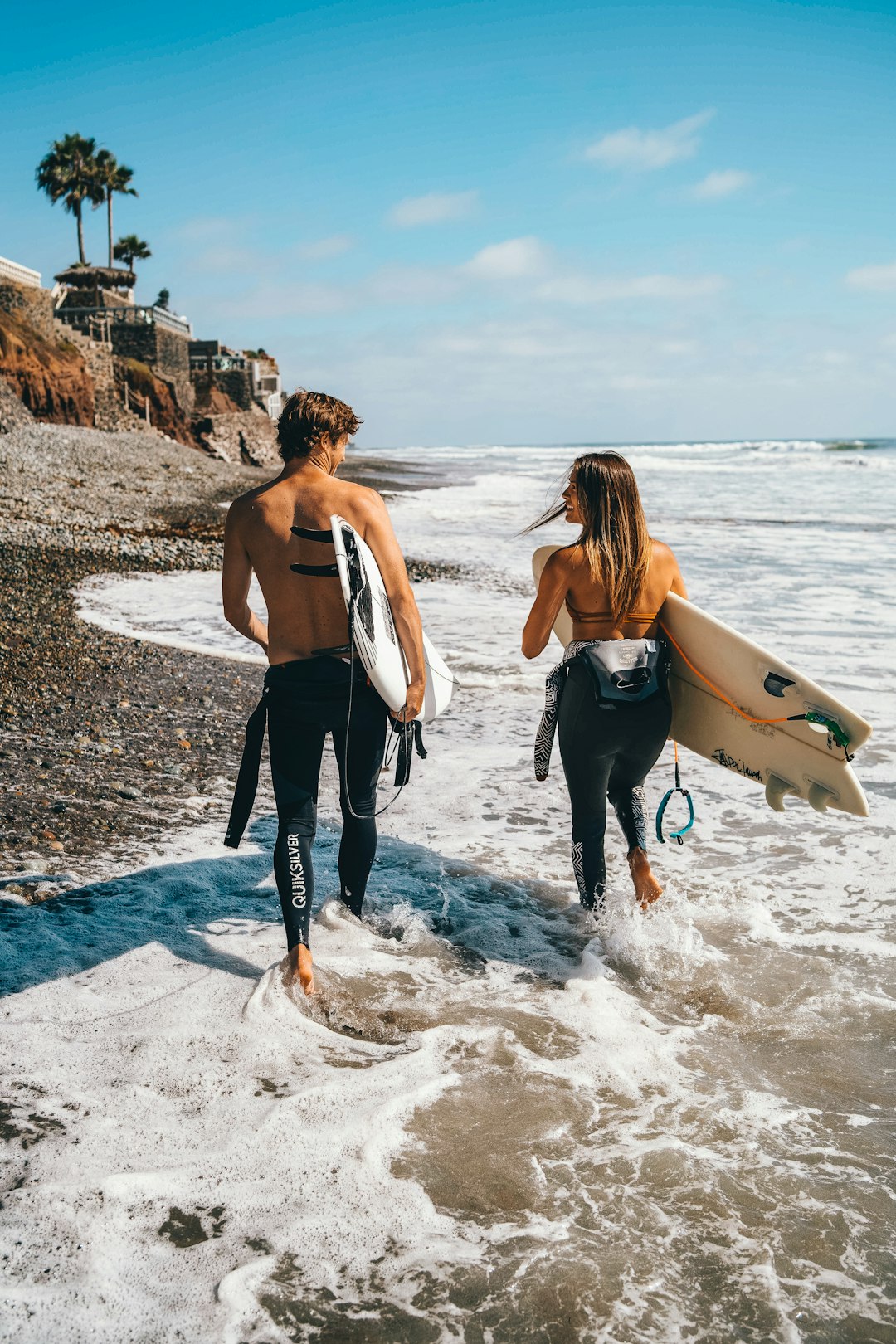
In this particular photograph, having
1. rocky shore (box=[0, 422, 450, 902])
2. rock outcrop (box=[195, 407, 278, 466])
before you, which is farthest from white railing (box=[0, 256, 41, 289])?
rocky shore (box=[0, 422, 450, 902])

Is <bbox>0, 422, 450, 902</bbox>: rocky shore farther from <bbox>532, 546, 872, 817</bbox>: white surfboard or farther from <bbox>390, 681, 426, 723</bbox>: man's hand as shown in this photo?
<bbox>532, 546, 872, 817</bbox>: white surfboard

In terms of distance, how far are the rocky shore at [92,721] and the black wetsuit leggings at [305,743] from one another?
4.20 feet

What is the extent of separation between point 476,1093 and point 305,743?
3.84ft

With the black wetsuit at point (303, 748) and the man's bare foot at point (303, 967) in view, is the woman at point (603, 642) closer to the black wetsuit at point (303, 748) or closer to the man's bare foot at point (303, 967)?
the black wetsuit at point (303, 748)

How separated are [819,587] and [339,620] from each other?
10.5m

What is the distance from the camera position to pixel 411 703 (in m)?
3.16

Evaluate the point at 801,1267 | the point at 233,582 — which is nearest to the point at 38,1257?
the point at 801,1267

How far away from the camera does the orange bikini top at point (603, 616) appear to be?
3.28m

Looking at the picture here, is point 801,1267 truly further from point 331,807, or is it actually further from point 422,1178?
point 331,807

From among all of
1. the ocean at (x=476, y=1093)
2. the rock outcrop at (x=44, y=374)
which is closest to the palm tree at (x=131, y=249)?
the rock outcrop at (x=44, y=374)

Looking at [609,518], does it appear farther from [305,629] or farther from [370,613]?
[305,629]

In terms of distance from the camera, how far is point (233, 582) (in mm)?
3027
